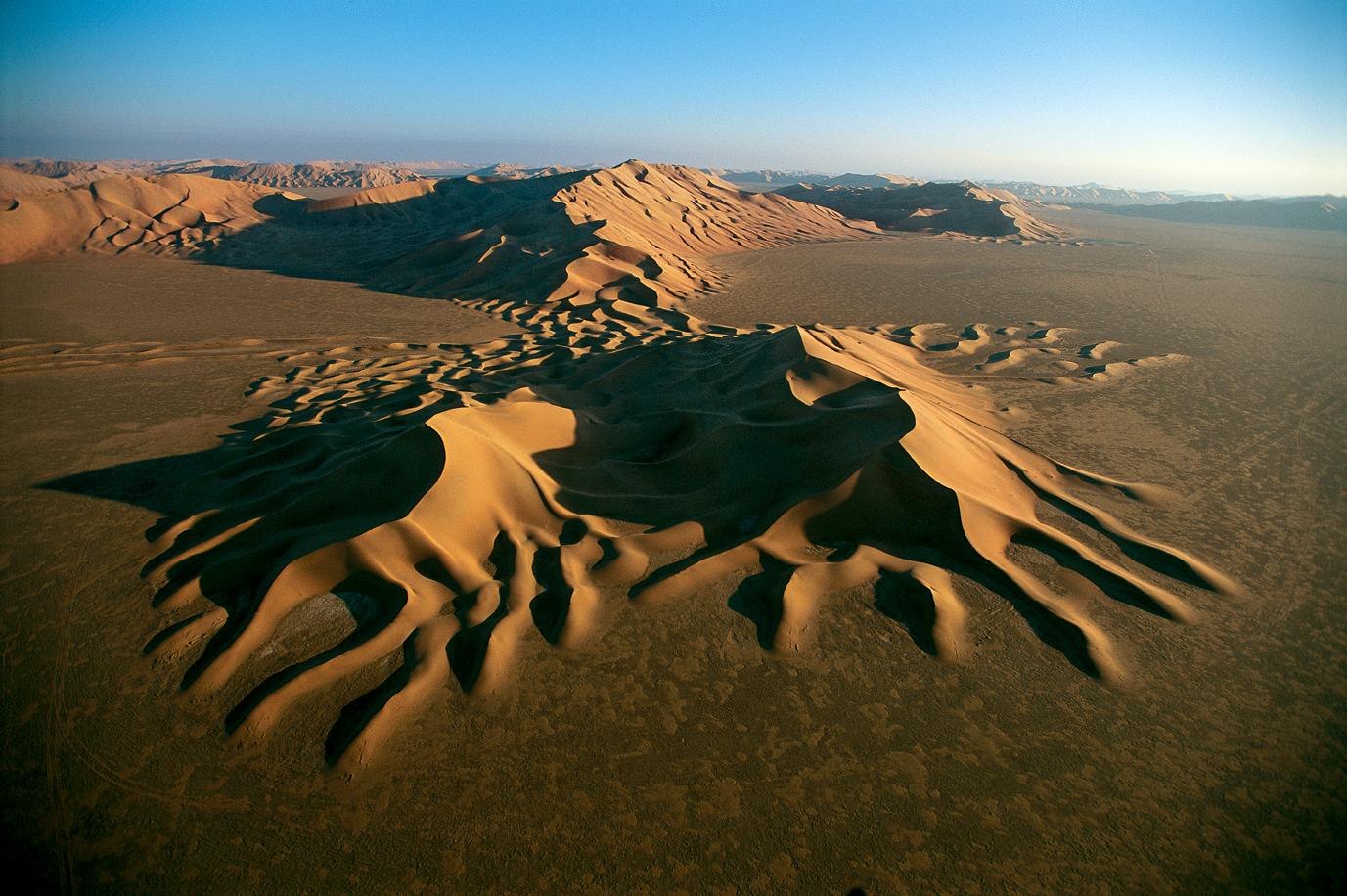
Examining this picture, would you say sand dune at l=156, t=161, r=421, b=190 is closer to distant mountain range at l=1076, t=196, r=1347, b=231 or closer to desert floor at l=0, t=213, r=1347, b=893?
desert floor at l=0, t=213, r=1347, b=893

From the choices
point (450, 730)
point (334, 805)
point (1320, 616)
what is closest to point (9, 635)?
point (334, 805)

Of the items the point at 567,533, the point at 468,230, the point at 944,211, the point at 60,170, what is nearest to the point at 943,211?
the point at 944,211

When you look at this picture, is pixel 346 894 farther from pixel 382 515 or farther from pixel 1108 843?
pixel 1108 843

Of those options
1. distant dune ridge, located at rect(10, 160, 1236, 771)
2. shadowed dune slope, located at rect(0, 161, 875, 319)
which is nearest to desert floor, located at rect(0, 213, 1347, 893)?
distant dune ridge, located at rect(10, 160, 1236, 771)

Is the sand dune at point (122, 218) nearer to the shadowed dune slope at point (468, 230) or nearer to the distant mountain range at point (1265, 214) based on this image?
the shadowed dune slope at point (468, 230)

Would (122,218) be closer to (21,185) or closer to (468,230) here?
(468,230)

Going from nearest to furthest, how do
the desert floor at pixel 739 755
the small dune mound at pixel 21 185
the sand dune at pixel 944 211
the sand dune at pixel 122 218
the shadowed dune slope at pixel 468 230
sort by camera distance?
1. the desert floor at pixel 739 755
2. the shadowed dune slope at pixel 468 230
3. the sand dune at pixel 122 218
4. the small dune mound at pixel 21 185
5. the sand dune at pixel 944 211

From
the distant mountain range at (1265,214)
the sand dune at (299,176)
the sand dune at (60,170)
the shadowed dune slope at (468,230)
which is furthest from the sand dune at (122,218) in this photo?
the distant mountain range at (1265,214)

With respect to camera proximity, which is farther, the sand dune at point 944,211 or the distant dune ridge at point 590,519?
the sand dune at point 944,211
